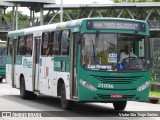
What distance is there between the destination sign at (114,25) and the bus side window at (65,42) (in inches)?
53.2

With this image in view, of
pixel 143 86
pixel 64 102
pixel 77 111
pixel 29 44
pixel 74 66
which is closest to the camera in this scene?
pixel 143 86

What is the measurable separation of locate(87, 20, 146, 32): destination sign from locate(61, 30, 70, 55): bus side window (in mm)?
1351

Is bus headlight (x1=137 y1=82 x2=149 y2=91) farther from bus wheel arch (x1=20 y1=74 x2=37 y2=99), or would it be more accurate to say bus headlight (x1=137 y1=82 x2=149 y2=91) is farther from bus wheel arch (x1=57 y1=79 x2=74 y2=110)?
bus wheel arch (x1=20 y1=74 x2=37 y2=99)

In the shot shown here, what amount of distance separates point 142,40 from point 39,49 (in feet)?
16.8

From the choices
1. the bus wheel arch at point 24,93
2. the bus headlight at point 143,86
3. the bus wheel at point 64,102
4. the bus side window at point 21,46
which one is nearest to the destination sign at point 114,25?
the bus headlight at point 143,86

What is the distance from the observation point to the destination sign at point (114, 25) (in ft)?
54.0

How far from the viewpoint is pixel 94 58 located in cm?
1634

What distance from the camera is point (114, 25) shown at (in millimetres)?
16594

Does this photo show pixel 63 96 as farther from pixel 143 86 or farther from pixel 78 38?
pixel 143 86

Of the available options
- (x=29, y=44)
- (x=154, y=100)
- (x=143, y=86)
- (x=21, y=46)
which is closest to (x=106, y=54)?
(x=143, y=86)

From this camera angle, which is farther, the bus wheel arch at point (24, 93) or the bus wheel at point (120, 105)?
the bus wheel arch at point (24, 93)

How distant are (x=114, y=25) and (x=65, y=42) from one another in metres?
1.98

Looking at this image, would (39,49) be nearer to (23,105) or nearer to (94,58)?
(23,105)

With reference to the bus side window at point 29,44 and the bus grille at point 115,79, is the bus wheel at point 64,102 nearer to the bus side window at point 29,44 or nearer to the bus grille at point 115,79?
the bus grille at point 115,79
